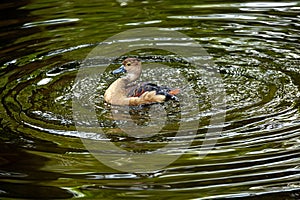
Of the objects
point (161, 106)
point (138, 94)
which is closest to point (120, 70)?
point (138, 94)

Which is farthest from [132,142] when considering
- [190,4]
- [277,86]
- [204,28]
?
[190,4]

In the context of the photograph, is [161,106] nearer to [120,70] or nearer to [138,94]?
[138,94]

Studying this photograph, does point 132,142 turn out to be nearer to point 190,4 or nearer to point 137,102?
point 137,102

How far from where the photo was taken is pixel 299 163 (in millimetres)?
5203

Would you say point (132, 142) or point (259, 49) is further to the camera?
point (259, 49)

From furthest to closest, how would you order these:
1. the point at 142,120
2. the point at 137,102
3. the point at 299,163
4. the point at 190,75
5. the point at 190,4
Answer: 1. the point at 190,4
2. the point at 190,75
3. the point at 137,102
4. the point at 142,120
5. the point at 299,163

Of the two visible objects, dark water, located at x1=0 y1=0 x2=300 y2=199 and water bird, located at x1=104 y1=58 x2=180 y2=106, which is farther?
water bird, located at x1=104 y1=58 x2=180 y2=106

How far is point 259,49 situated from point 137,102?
2050mm

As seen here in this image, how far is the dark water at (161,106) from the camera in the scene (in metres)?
5.02

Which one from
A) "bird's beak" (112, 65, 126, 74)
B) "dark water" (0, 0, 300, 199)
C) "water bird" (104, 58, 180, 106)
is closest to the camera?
"dark water" (0, 0, 300, 199)

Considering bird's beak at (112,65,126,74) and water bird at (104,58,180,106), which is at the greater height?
bird's beak at (112,65,126,74)

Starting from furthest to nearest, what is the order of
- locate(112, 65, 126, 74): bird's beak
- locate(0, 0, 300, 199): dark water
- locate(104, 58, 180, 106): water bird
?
locate(112, 65, 126, 74): bird's beak < locate(104, 58, 180, 106): water bird < locate(0, 0, 300, 199): dark water

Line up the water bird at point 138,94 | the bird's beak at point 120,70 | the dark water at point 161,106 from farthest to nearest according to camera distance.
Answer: the bird's beak at point 120,70 < the water bird at point 138,94 < the dark water at point 161,106

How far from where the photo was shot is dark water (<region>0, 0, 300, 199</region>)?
5.02 m
